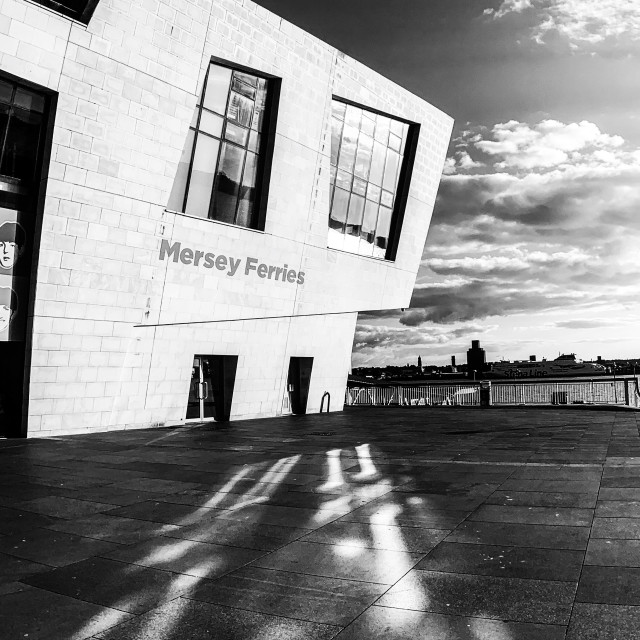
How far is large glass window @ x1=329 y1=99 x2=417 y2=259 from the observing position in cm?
2466

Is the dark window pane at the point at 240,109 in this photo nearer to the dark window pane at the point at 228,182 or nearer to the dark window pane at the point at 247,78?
the dark window pane at the point at 247,78

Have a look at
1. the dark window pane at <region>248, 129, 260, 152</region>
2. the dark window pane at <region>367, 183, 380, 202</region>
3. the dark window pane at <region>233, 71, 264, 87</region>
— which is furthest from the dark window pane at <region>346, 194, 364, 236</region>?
the dark window pane at <region>233, 71, 264, 87</region>

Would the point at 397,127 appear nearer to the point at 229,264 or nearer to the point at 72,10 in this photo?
the point at 229,264

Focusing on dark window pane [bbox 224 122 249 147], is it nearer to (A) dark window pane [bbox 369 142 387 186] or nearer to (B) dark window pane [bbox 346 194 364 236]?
(B) dark window pane [bbox 346 194 364 236]

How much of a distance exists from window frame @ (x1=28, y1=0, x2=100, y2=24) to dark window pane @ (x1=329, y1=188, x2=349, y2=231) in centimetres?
1222

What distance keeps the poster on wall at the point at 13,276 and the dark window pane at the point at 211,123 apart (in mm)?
7314

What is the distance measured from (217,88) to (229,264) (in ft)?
21.7

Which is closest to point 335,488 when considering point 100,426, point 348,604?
point 348,604

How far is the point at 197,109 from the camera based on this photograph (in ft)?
63.8

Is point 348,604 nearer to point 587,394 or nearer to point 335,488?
point 335,488

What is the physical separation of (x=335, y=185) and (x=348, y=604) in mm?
22081

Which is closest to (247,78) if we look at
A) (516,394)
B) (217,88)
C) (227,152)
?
(217,88)

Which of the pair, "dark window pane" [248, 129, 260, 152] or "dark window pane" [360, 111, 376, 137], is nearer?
"dark window pane" [248, 129, 260, 152]

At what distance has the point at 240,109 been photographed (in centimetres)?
2078
